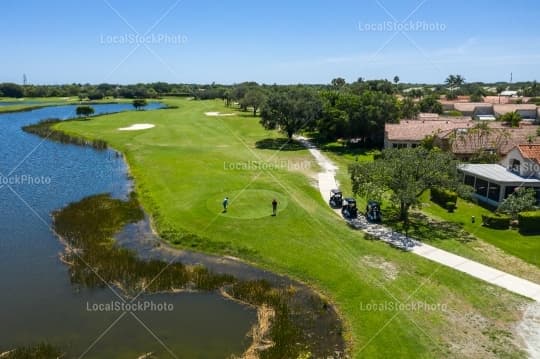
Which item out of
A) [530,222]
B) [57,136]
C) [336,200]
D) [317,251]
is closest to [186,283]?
[317,251]

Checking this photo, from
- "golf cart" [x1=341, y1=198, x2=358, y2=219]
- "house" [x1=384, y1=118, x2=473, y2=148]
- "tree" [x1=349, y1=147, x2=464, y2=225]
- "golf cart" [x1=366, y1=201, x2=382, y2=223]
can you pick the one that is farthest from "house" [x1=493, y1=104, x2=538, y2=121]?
"golf cart" [x1=341, y1=198, x2=358, y2=219]

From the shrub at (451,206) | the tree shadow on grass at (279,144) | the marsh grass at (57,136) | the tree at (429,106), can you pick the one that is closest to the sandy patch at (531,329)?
the shrub at (451,206)

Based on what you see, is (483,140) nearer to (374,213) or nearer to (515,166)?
(515,166)

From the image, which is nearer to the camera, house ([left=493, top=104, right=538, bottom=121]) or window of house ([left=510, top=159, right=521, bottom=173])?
window of house ([left=510, top=159, right=521, bottom=173])

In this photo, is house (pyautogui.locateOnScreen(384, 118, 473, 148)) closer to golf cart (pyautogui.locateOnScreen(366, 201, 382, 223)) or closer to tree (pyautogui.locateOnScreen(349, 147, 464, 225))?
tree (pyautogui.locateOnScreen(349, 147, 464, 225))

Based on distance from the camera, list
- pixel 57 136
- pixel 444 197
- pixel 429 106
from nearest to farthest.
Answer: pixel 444 197 < pixel 57 136 < pixel 429 106

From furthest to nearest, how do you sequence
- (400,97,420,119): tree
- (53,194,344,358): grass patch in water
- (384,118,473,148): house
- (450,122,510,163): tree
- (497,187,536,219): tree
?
(400,97,420,119): tree, (384,118,473,148): house, (450,122,510,163): tree, (497,187,536,219): tree, (53,194,344,358): grass patch in water

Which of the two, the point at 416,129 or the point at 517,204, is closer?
the point at 517,204

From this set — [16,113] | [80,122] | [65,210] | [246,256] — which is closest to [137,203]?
[65,210]
